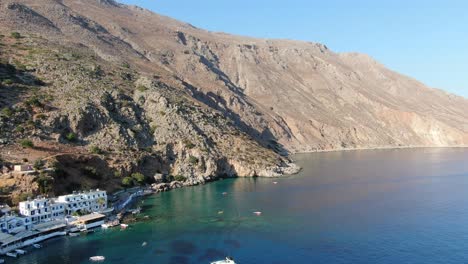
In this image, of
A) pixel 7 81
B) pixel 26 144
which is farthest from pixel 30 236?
pixel 7 81

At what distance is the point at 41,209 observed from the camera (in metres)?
67.1

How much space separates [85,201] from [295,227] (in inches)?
1386

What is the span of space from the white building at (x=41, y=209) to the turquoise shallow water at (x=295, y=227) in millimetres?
6883

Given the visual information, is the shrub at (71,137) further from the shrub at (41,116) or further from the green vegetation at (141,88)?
the green vegetation at (141,88)

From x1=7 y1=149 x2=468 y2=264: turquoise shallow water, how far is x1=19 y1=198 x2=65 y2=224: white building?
22.6 ft

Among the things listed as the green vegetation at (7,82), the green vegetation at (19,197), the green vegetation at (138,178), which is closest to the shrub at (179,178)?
the green vegetation at (138,178)

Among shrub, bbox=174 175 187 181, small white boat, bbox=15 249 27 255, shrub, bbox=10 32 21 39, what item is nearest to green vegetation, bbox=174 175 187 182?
shrub, bbox=174 175 187 181

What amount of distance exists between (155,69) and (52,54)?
1734 inches

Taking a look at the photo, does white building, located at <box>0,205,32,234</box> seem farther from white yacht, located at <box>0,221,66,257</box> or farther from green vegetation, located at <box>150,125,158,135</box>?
green vegetation, located at <box>150,125,158,135</box>

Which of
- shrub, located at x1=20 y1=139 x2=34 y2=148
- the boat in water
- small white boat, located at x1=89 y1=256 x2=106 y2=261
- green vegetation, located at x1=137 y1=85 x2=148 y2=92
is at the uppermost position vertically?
green vegetation, located at x1=137 y1=85 x2=148 y2=92

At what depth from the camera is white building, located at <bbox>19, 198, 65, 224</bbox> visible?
216 ft

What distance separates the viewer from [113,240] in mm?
61250

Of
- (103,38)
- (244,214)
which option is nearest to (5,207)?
(244,214)

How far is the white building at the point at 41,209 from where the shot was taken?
65750 millimetres
